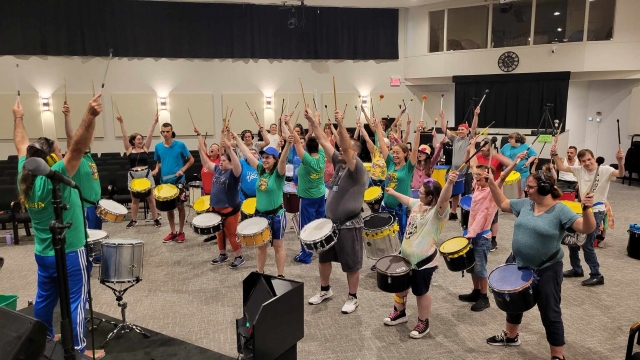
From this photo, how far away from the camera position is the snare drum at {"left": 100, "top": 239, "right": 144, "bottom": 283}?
13.4 feet

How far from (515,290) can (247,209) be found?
3.72 metres

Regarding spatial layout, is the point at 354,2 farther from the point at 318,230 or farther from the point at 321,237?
the point at 321,237

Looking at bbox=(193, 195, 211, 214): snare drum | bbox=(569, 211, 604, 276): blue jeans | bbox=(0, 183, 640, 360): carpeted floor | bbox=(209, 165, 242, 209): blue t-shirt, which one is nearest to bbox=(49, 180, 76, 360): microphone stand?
bbox=(0, 183, 640, 360): carpeted floor

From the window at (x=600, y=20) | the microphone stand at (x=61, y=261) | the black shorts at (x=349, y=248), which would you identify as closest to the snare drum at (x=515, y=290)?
the black shorts at (x=349, y=248)

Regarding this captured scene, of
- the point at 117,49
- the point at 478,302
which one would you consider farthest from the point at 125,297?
the point at 117,49

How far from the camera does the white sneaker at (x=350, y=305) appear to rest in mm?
4934

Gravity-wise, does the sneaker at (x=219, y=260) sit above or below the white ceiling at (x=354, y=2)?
below

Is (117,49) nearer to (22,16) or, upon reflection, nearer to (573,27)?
(22,16)

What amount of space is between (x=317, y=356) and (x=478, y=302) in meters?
1.96

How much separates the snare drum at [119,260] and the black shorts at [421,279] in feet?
8.25

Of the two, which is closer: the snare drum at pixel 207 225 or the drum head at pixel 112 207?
the drum head at pixel 112 207

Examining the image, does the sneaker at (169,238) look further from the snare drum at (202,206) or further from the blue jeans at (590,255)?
the blue jeans at (590,255)

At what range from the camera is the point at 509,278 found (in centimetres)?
365

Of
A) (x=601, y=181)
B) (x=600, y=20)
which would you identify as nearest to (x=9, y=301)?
(x=601, y=181)
